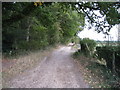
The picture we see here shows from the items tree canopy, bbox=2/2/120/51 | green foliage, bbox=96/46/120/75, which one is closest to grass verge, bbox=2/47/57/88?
tree canopy, bbox=2/2/120/51

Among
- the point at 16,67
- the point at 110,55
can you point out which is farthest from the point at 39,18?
the point at 110,55

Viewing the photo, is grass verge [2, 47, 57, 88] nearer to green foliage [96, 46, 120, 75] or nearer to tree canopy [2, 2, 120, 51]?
tree canopy [2, 2, 120, 51]

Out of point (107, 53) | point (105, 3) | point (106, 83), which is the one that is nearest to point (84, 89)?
point (106, 83)

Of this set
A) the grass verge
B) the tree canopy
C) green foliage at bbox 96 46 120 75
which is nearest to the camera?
the grass verge

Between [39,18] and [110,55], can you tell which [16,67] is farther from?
[110,55]

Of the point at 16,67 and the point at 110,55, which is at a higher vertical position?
the point at 110,55

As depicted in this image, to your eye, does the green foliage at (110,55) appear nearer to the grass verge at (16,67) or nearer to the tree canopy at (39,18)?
the tree canopy at (39,18)

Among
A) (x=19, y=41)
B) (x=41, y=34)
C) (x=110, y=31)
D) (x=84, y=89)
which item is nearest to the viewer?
(x=84, y=89)

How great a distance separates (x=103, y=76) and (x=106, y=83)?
70cm

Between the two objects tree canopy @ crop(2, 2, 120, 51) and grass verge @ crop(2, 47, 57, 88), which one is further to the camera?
tree canopy @ crop(2, 2, 120, 51)

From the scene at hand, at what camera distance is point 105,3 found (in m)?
4.40

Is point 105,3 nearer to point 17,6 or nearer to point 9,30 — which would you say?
point 17,6

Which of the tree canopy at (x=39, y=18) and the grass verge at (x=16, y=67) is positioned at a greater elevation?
the tree canopy at (x=39, y=18)

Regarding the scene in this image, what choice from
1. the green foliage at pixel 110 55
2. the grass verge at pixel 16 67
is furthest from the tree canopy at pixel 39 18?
the grass verge at pixel 16 67
